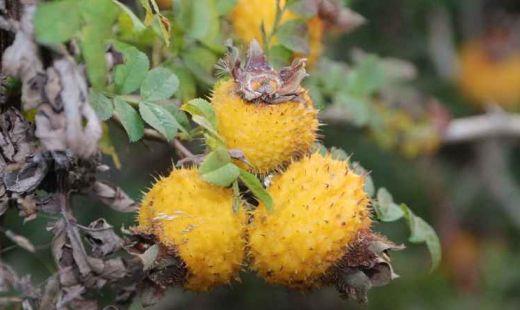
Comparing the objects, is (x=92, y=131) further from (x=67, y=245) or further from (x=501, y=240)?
(x=501, y=240)

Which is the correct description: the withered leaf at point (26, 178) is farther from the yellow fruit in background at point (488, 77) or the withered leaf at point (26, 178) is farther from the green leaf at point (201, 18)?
the yellow fruit in background at point (488, 77)

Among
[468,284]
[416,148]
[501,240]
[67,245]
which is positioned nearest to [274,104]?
[67,245]

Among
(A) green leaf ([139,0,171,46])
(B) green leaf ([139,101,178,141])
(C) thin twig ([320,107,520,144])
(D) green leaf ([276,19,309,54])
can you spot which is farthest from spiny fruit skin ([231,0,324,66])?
(C) thin twig ([320,107,520,144])

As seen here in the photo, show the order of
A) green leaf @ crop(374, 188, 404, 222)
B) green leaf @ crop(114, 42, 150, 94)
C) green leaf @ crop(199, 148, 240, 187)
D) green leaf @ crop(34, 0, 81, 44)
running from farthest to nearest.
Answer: green leaf @ crop(374, 188, 404, 222) → green leaf @ crop(114, 42, 150, 94) → green leaf @ crop(199, 148, 240, 187) → green leaf @ crop(34, 0, 81, 44)

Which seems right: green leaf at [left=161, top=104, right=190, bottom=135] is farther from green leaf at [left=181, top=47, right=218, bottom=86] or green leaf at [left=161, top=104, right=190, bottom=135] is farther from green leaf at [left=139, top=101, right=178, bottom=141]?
green leaf at [left=181, top=47, right=218, bottom=86]

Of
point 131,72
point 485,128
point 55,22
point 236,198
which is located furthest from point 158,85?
point 485,128

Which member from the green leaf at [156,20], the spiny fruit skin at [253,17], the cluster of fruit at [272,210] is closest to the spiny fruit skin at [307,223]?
the cluster of fruit at [272,210]
